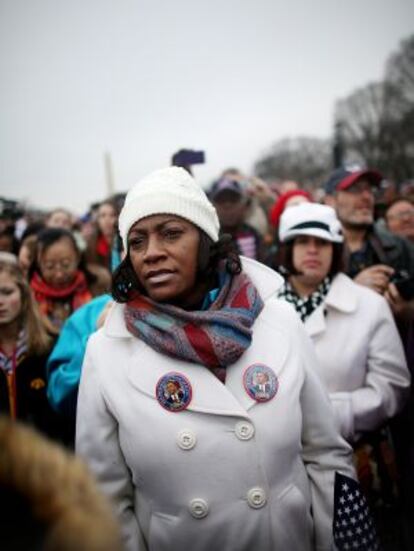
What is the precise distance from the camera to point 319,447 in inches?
74.8

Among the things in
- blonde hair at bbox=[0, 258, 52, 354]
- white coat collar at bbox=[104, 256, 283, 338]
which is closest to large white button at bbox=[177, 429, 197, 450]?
white coat collar at bbox=[104, 256, 283, 338]

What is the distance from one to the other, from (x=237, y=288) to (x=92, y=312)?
1206 millimetres

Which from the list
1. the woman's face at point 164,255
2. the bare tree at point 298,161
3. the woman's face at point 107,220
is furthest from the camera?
the bare tree at point 298,161

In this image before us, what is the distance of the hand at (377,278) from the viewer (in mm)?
3035

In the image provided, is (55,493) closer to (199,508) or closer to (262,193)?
(199,508)

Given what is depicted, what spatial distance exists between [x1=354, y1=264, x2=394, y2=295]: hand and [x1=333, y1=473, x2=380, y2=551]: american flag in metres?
1.58

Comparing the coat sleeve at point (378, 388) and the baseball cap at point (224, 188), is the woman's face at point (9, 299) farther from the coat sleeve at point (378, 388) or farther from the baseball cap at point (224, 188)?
the baseball cap at point (224, 188)

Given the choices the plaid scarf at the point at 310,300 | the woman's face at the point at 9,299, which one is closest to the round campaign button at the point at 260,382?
the plaid scarf at the point at 310,300

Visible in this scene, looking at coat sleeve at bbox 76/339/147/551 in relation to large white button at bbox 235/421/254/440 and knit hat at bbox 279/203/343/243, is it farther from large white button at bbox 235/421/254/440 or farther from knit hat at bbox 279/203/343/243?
knit hat at bbox 279/203/343/243

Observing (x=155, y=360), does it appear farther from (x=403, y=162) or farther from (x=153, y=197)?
(x=403, y=162)

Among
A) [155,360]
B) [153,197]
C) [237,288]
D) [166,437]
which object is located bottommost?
[166,437]

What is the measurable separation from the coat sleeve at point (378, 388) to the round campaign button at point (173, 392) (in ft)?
3.89

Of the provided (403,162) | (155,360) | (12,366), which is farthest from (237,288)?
(403,162)

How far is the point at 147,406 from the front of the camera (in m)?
1.67
